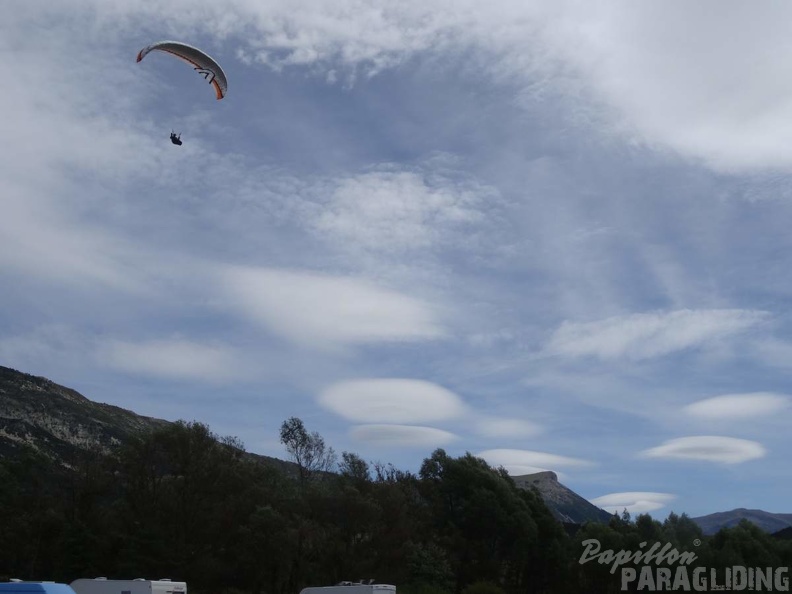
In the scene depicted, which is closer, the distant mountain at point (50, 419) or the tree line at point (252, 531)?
the tree line at point (252, 531)

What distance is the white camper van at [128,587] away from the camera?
2181cm

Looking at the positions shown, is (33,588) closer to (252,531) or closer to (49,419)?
(252,531)

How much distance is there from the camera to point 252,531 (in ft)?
148

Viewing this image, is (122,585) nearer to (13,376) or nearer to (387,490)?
(387,490)

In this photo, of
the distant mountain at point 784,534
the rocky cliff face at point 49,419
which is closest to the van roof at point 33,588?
the distant mountain at point 784,534

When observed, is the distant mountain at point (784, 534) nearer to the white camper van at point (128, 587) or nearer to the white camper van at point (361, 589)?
the white camper van at point (361, 589)

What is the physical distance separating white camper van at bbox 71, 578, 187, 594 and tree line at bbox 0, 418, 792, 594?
1945 centimetres

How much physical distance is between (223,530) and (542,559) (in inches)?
1047

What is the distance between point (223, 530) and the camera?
46375mm

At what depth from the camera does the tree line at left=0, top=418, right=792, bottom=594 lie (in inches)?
1710

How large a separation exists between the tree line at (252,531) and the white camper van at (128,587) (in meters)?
19.4

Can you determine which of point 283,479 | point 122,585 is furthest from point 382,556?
point 122,585

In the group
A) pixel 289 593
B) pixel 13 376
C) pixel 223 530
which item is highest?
pixel 13 376

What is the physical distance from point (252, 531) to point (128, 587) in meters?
23.5
